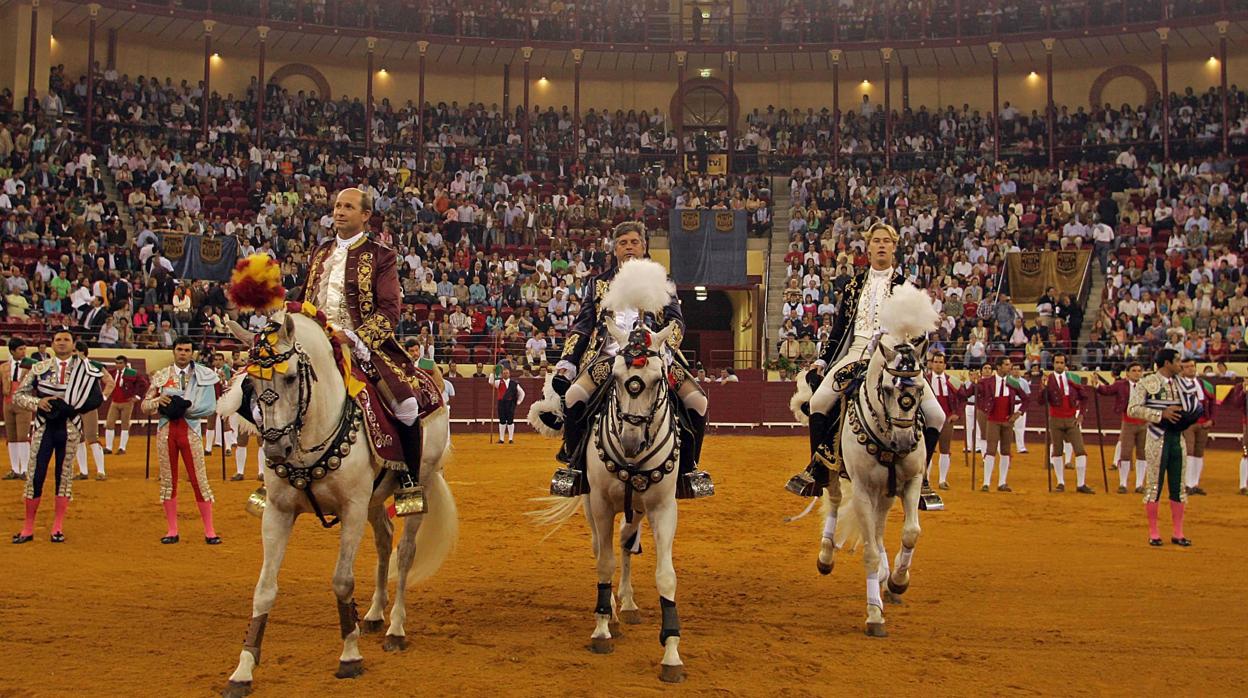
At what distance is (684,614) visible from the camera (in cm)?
721

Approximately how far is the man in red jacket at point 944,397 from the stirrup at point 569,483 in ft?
30.5

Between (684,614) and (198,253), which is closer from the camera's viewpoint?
(684,614)

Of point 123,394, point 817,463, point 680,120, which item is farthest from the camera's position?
point 680,120

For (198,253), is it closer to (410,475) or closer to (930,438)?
(410,475)

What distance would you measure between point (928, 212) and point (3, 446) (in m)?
23.7

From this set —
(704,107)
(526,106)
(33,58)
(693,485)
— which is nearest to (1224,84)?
(704,107)

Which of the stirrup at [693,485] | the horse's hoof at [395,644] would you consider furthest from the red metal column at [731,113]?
the horse's hoof at [395,644]

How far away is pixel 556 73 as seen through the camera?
38.9m

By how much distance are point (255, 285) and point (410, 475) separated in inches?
55.7

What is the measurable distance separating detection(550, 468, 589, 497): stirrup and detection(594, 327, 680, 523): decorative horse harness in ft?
0.93

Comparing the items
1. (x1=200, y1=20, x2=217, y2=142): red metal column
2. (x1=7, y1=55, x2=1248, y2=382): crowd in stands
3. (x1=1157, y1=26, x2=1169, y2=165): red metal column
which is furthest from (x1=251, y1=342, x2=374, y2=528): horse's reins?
(x1=1157, y1=26, x2=1169, y2=165): red metal column

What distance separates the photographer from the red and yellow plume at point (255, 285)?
5.51 meters

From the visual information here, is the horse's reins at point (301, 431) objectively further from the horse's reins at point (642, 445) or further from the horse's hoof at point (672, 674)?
the horse's hoof at point (672, 674)

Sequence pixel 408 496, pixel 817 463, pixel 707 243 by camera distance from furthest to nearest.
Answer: pixel 707 243
pixel 817 463
pixel 408 496
